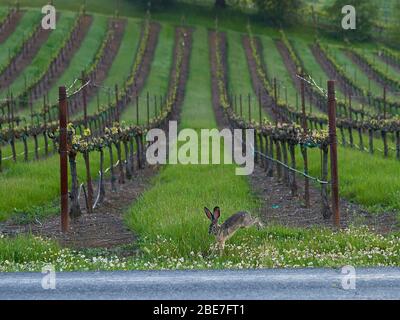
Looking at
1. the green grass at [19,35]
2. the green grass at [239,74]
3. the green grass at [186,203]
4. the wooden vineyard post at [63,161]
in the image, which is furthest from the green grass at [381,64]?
the wooden vineyard post at [63,161]

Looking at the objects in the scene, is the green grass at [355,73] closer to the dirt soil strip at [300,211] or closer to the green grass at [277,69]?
the green grass at [277,69]

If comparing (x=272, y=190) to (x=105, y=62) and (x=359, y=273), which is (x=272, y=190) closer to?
(x=359, y=273)

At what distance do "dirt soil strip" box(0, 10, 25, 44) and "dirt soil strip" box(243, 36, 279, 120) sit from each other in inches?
1049

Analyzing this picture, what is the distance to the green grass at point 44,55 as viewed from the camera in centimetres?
6966

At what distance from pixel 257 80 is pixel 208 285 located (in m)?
69.2

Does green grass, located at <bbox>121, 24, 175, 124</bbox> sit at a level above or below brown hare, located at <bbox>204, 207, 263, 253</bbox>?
above

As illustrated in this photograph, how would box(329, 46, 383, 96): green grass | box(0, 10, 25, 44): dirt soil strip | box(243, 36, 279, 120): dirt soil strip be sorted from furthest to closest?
box(0, 10, 25, 44): dirt soil strip → box(329, 46, 383, 96): green grass → box(243, 36, 279, 120): dirt soil strip

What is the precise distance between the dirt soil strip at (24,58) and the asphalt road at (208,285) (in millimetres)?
60378

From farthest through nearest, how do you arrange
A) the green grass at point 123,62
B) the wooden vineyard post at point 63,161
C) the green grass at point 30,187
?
the green grass at point 123,62 < the green grass at point 30,187 < the wooden vineyard post at point 63,161

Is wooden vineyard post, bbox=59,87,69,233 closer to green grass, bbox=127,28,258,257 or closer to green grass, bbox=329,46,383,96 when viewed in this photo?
green grass, bbox=127,28,258,257

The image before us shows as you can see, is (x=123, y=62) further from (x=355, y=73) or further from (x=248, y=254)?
(x=248, y=254)

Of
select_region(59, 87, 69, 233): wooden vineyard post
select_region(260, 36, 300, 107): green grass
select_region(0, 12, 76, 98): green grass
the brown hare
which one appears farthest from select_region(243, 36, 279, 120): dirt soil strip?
the brown hare

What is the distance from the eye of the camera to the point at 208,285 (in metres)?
10.6

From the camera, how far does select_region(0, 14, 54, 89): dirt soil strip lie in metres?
72.4
